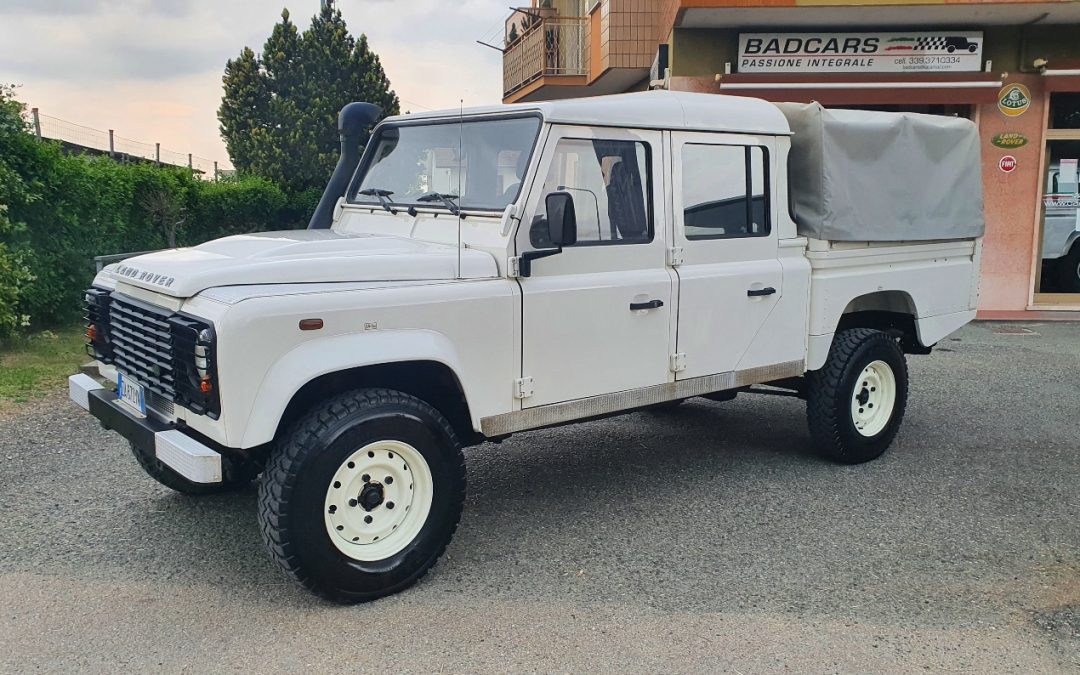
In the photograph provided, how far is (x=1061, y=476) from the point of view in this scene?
5734 mm

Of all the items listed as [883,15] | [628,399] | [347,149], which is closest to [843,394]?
[628,399]

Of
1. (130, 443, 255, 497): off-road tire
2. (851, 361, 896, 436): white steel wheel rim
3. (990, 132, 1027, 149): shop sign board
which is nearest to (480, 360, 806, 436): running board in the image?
(851, 361, 896, 436): white steel wheel rim

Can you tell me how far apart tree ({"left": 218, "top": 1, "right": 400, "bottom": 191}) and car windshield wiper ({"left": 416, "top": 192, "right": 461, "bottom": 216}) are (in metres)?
14.3

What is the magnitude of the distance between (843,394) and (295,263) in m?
3.57

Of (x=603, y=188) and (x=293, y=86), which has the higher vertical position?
(x=293, y=86)

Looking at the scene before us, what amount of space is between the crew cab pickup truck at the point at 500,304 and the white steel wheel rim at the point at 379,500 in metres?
0.01

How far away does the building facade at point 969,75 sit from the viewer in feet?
35.8

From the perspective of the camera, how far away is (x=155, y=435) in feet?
12.5

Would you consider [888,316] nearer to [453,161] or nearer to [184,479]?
[453,161]

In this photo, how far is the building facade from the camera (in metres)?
10.9

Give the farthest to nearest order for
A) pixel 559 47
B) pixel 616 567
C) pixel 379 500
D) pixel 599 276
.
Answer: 1. pixel 559 47
2. pixel 599 276
3. pixel 616 567
4. pixel 379 500

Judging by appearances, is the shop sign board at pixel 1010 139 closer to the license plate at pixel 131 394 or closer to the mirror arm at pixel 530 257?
the mirror arm at pixel 530 257

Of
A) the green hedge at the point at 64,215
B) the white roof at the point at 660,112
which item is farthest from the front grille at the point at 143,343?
the green hedge at the point at 64,215

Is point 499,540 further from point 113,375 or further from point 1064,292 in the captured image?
point 1064,292
